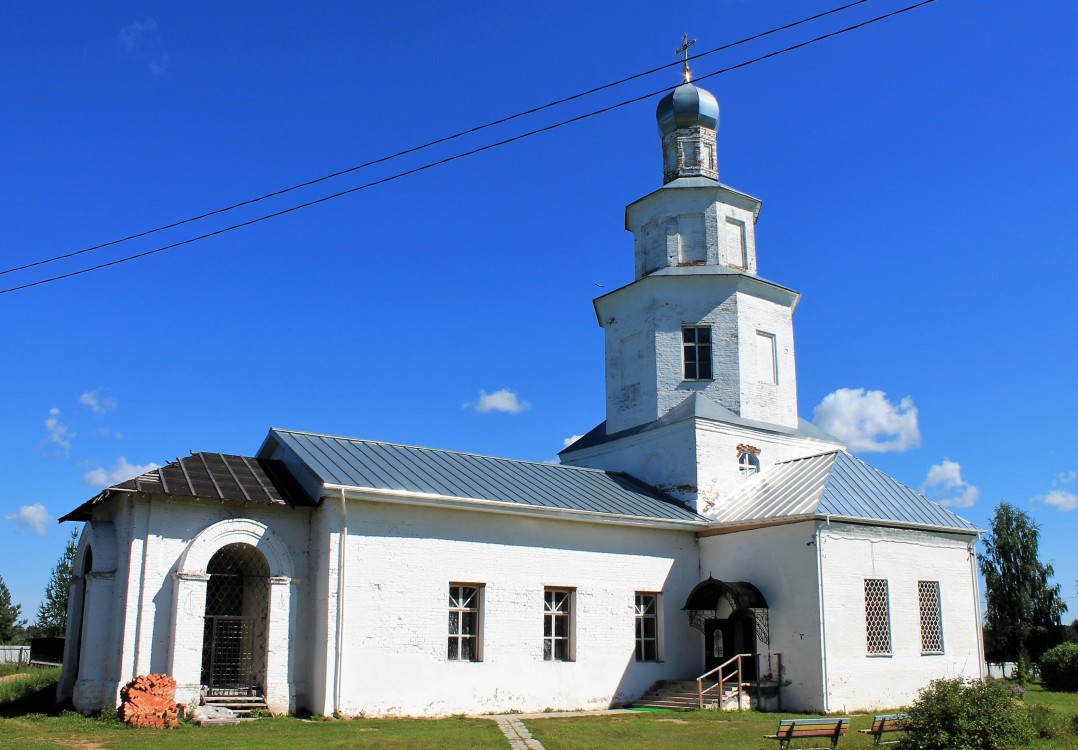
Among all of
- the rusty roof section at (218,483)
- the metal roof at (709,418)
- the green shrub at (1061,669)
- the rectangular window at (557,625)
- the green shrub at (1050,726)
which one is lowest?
the green shrub at (1061,669)

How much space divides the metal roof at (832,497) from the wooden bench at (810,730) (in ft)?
22.3

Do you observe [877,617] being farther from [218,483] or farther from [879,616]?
[218,483]

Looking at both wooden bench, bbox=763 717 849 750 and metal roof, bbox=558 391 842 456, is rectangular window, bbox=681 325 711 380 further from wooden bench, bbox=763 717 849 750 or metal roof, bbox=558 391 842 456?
wooden bench, bbox=763 717 849 750

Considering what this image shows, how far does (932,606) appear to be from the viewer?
2048 centimetres

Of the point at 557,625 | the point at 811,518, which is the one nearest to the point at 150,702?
the point at 557,625

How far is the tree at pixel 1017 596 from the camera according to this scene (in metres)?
39.7

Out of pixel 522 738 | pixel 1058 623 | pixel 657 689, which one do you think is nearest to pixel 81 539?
pixel 522 738

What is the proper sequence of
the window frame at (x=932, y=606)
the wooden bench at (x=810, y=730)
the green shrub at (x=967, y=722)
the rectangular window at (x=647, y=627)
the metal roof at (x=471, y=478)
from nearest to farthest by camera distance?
1. the green shrub at (x=967, y=722)
2. the wooden bench at (x=810, y=730)
3. the metal roof at (x=471, y=478)
4. the window frame at (x=932, y=606)
5. the rectangular window at (x=647, y=627)

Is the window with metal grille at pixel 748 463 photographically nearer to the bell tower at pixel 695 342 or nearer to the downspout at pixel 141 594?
the bell tower at pixel 695 342

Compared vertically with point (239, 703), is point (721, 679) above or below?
above

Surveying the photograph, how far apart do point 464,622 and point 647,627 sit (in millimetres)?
4646

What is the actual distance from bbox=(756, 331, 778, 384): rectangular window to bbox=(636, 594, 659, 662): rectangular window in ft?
22.4

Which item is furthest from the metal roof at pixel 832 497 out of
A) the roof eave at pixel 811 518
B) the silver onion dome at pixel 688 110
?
the silver onion dome at pixel 688 110

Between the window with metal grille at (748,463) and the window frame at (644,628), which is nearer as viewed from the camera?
the window frame at (644,628)
